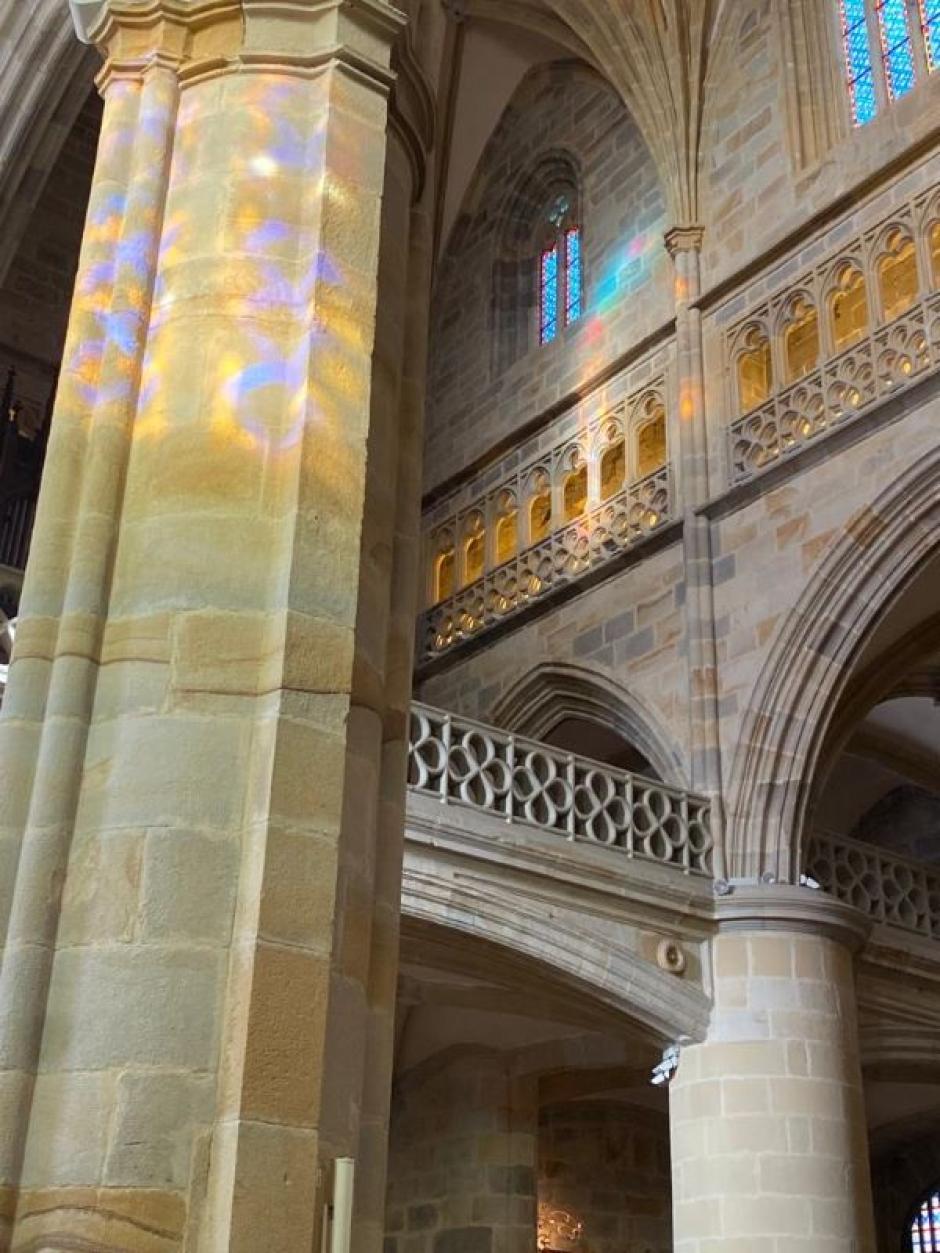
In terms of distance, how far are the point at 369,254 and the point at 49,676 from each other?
133cm

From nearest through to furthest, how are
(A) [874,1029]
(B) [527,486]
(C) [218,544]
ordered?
1. (C) [218,544]
2. (A) [874,1029]
3. (B) [527,486]

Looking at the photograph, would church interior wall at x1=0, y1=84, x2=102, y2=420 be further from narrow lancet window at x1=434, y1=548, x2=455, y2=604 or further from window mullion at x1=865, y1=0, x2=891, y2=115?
window mullion at x1=865, y1=0, x2=891, y2=115

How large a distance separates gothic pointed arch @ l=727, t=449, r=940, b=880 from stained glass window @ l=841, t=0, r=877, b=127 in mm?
3796

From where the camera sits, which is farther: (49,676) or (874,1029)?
(874,1029)

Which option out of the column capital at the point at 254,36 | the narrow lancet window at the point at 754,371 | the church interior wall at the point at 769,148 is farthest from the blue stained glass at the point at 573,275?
the column capital at the point at 254,36

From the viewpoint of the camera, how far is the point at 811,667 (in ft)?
36.2

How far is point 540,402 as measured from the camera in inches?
599

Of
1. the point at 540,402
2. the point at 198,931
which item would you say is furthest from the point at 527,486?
the point at 198,931

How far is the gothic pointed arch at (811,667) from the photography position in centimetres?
1075

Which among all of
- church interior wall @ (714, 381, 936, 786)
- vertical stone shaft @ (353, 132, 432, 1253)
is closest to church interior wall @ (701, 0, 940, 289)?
church interior wall @ (714, 381, 936, 786)

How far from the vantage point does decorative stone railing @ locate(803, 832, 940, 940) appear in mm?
11555

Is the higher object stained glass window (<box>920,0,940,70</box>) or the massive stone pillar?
stained glass window (<box>920,0,940,70</box>)

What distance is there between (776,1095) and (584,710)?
13.8 ft

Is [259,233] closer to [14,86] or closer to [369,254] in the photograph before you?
[369,254]
